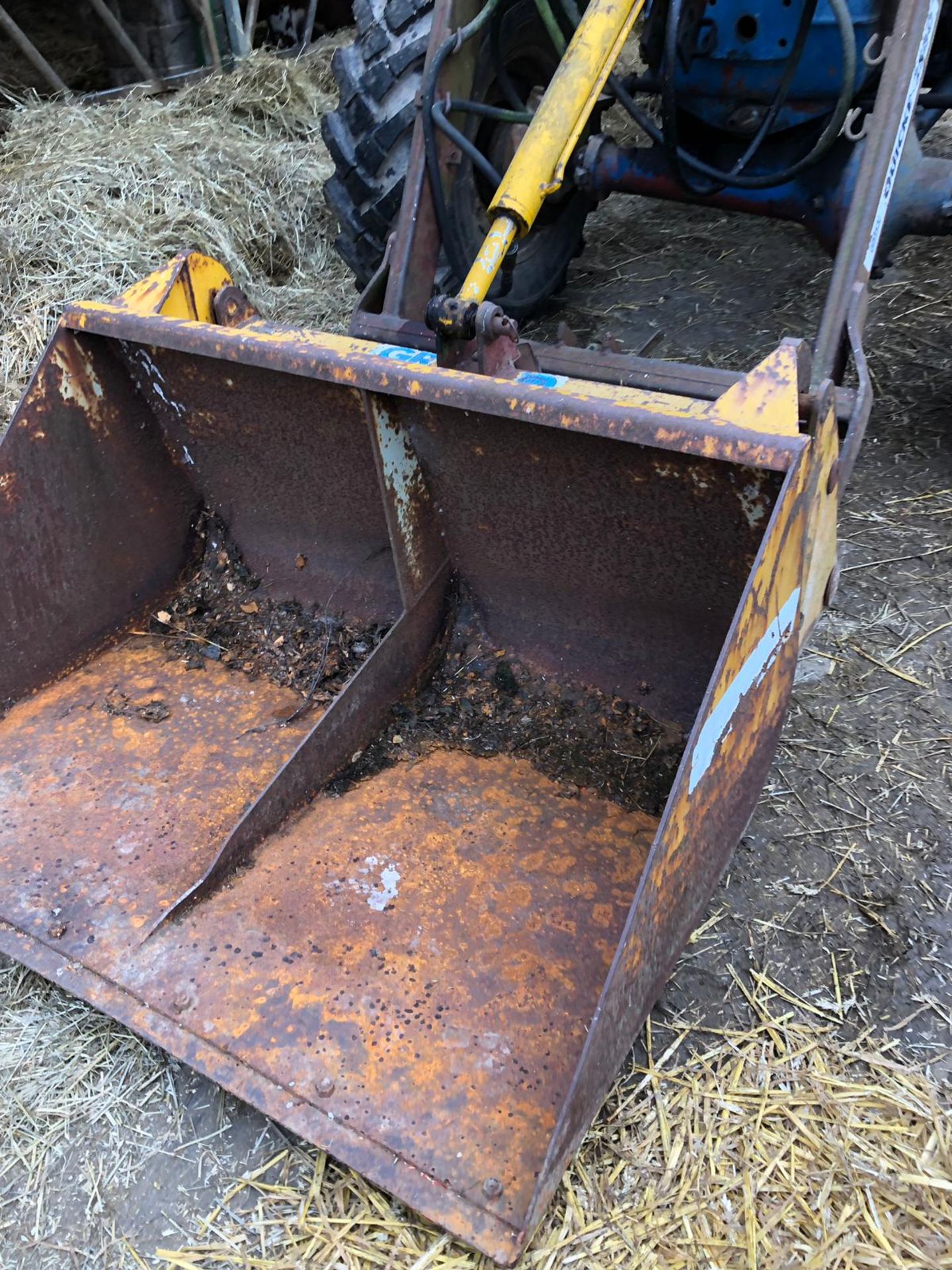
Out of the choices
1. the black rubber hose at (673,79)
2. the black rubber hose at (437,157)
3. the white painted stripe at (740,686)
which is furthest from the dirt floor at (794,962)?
the black rubber hose at (437,157)

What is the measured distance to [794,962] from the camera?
6.32 ft

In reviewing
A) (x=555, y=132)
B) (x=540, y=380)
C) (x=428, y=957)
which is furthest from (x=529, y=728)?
(x=555, y=132)

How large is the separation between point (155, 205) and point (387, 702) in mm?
2972

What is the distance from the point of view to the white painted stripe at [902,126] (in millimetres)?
2217

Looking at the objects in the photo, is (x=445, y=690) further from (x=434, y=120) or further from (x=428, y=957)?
(x=434, y=120)

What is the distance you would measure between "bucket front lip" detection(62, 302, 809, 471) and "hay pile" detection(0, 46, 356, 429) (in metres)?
Answer: 1.70

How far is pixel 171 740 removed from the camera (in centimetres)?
227

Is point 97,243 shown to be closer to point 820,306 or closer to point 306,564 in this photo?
point 306,564

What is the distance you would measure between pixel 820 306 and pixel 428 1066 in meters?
3.56

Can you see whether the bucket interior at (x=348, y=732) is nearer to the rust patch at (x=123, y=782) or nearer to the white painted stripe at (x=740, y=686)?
the rust patch at (x=123, y=782)

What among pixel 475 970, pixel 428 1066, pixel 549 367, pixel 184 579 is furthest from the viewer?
pixel 184 579

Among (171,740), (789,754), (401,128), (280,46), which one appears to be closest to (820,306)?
(401,128)

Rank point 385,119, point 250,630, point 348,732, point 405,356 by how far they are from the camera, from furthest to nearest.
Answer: point 385,119 → point 250,630 → point 348,732 → point 405,356

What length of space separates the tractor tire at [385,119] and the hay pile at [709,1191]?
2197mm
